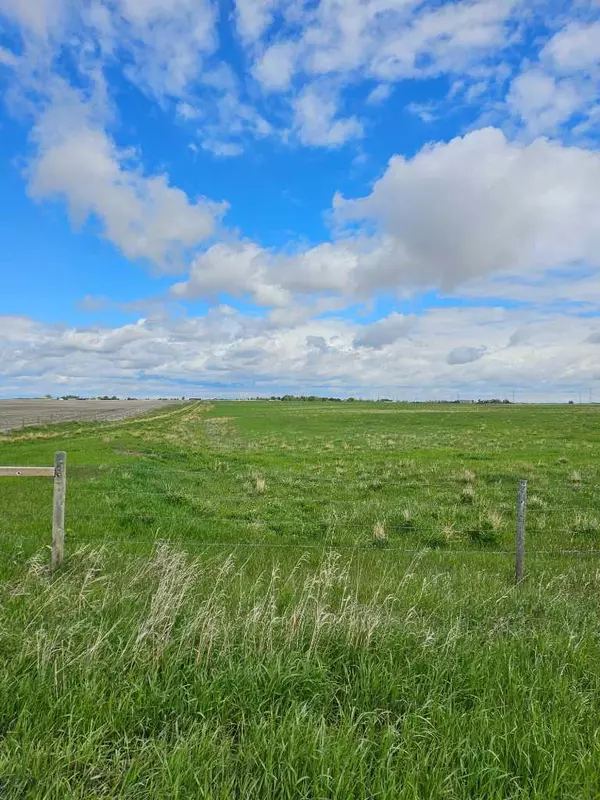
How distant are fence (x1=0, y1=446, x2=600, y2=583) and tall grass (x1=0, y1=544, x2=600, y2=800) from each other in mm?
2211

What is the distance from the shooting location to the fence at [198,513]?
8.09 meters

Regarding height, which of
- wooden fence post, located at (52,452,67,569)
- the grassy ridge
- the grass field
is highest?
wooden fence post, located at (52,452,67,569)

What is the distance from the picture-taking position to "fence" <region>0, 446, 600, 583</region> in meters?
8.09

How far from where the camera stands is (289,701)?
3.99m

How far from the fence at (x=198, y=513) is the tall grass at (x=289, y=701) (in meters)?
2.21

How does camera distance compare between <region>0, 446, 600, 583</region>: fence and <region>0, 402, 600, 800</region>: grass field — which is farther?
<region>0, 446, 600, 583</region>: fence

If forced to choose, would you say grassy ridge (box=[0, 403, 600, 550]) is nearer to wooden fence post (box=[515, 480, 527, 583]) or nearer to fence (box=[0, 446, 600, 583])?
fence (box=[0, 446, 600, 583])

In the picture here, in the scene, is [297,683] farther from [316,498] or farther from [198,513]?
[316,498]

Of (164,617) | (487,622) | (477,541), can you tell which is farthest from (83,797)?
(477,541)

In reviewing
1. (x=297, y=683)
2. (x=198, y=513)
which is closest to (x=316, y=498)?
(x=198, y=513)

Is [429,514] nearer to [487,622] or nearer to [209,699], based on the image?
[487,622]

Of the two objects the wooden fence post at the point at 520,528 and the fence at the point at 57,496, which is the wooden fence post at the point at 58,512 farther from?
the wooden fence post at the point at 520,528

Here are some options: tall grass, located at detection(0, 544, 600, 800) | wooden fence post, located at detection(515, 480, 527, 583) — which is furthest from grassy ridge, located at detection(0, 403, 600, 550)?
tall grass, located at detection(0, 544, 600, 800)

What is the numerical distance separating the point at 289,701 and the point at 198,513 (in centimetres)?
1004
